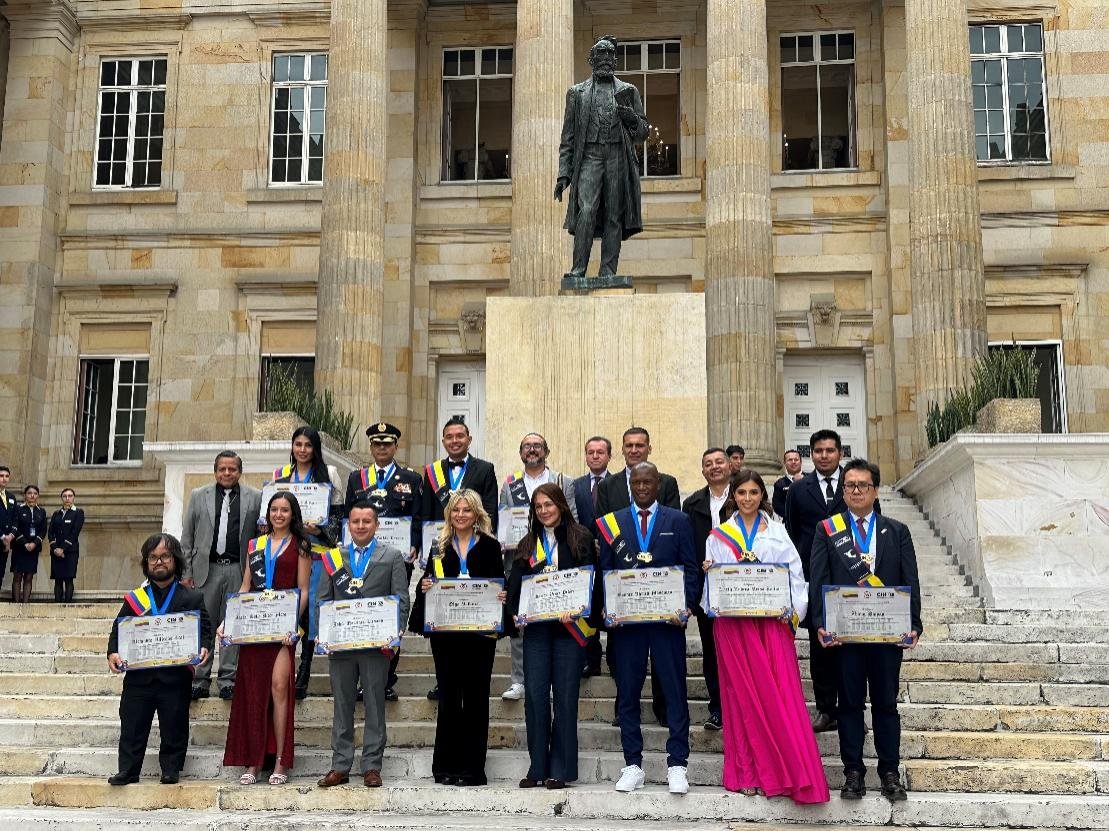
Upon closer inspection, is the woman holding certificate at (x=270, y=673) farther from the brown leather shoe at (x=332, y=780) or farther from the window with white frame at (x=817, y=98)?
the window with white frame at (x=817, y=98)

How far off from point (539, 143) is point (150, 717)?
556 inches

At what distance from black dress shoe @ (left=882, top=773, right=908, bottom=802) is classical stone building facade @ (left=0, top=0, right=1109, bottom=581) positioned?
1512cm

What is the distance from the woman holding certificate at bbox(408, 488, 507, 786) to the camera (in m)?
8.24

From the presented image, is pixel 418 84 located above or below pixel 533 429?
above

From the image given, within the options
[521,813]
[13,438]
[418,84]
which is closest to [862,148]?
[418,84]

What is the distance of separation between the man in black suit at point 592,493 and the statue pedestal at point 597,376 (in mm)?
2656

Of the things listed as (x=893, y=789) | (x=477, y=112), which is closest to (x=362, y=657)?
(x=893, y=789)

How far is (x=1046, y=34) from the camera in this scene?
24234 mm

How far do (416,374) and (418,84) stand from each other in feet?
18.5

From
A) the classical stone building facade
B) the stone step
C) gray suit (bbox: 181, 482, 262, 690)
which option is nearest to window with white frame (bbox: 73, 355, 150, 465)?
the classical stone building facade

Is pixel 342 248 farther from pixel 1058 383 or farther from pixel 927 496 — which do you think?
pixel 1058 383

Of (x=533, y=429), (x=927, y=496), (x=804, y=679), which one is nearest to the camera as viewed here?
(x=804, y=679)

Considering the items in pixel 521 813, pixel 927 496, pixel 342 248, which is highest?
pixel 342 248

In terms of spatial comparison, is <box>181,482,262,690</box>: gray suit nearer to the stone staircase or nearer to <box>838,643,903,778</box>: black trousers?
the stone staircase
